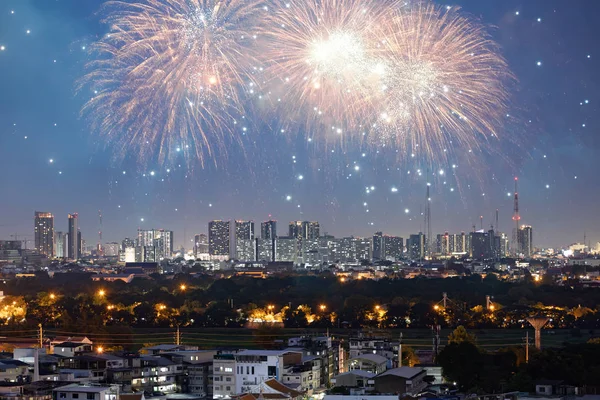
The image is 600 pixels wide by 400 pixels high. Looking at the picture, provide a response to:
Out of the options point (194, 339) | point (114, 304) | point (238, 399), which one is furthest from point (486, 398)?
point (114, 304)

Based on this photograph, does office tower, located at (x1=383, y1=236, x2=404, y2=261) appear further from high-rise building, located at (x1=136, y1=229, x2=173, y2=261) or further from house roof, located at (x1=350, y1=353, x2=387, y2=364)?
house roof, located at (x1=350, y1=353, x2=387, y2=364)

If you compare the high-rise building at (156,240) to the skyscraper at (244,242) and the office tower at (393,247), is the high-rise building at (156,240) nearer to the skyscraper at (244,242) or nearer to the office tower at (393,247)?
the skyscraper at (244,242)

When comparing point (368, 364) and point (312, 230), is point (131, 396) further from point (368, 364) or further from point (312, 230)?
point (312, 230)

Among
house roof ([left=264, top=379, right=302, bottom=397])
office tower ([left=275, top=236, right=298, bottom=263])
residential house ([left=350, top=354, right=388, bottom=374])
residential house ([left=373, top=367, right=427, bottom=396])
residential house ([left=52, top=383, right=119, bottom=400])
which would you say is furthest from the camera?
office tower ([left=275, top=236, right=298, bottom=263])

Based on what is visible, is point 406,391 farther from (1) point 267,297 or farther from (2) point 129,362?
(1) point 267,297

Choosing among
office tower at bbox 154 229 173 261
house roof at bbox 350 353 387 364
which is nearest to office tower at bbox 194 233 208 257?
office tower at bbox 154 229 173 261

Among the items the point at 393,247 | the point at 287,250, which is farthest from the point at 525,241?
the point at 287,250

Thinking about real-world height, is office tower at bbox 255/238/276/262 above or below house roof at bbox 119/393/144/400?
above
